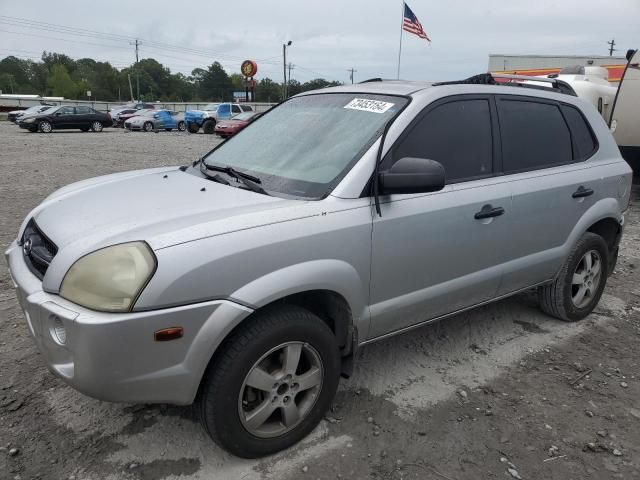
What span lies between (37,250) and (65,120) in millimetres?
25580

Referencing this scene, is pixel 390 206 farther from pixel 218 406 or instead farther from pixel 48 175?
pixel 48 175

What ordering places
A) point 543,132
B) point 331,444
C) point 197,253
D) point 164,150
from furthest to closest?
point 164,150, point 543,132, point 331,444, point 197,253

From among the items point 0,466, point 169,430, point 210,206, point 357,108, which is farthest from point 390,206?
point 0,466

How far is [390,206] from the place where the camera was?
8.59ft

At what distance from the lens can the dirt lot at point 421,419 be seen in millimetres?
2406

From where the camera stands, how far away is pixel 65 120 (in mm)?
24812

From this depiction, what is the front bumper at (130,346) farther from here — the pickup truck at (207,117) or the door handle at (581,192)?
the pickup truck at (207,117)

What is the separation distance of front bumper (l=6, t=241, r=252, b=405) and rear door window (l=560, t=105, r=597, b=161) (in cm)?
288

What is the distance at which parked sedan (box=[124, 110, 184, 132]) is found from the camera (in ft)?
94.5

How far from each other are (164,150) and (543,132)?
1384cm

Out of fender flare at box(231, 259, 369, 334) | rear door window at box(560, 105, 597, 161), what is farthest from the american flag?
fender flare at box(231, 259, 369, 334)

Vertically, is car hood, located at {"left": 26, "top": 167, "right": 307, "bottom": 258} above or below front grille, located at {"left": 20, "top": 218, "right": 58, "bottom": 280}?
above

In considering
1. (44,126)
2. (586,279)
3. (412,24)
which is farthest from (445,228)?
(44,126)

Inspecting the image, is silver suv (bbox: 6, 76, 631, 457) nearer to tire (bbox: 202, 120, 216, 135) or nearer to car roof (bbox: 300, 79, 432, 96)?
car roof (bbox: 300, 79, 432, 96)
